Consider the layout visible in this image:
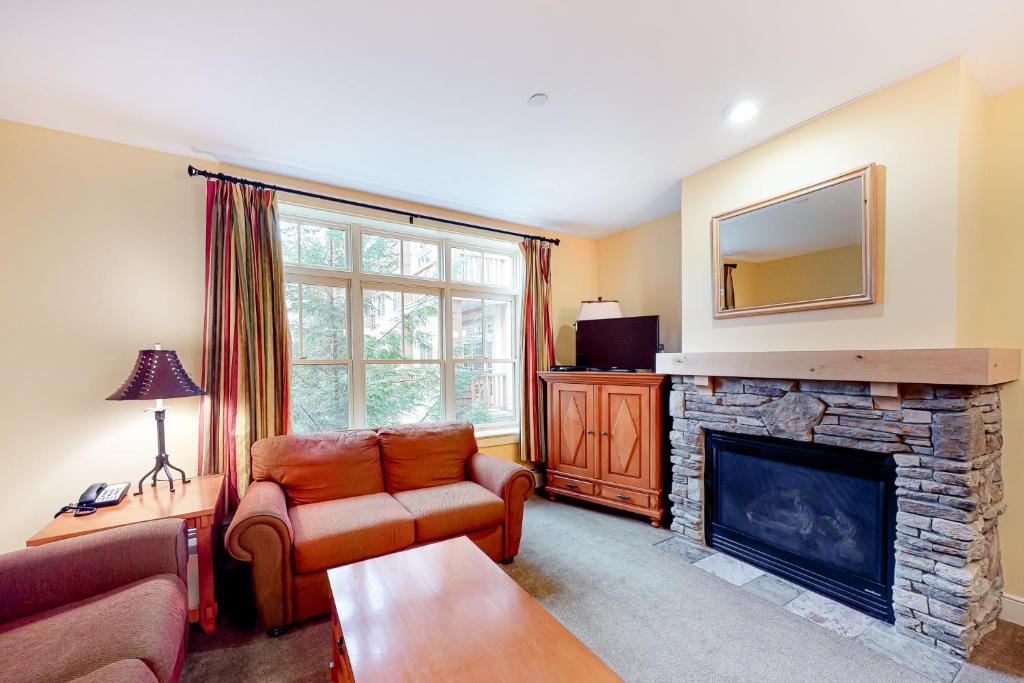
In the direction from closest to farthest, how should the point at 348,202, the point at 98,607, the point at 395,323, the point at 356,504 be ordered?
the point at 98,607 → the point at 356,504 → the point at 348,202 → the point at 395,323

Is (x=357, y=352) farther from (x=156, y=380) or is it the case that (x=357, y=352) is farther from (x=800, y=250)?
(x=800, y=250)

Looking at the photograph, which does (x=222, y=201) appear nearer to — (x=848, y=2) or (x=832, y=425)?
(x=848, y=2)

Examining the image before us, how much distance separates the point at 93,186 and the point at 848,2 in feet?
12.4

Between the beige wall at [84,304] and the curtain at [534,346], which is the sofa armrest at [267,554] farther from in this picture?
the curtain at [534,346]

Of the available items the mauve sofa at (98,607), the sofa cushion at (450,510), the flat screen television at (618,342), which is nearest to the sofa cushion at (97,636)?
the mauve sofa at (98,607)

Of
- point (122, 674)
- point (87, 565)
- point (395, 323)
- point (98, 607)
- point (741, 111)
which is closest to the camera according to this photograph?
point (122, 674)

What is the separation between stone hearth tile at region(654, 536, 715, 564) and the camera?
8.69ft

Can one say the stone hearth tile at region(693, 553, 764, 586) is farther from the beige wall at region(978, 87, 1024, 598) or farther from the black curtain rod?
the black curtain rod

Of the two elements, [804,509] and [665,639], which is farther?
[804,509]

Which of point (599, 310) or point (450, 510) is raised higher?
point (599, 310)

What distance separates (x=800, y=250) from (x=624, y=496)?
2110mm

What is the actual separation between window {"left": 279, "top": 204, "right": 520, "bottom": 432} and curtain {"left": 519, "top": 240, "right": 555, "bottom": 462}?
0.20 metres

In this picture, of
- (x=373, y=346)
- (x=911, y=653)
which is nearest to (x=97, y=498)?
(x=373, y=346)

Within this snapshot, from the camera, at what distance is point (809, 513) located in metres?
2.33
